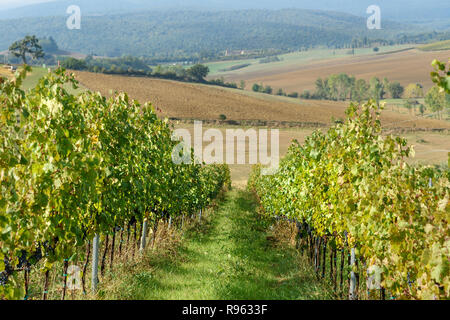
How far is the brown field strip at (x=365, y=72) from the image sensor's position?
126 meters

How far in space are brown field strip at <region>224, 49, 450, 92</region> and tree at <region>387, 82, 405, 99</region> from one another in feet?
6.04

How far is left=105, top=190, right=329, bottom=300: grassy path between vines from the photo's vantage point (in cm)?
748

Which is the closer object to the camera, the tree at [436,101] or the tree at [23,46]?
the tree at [436,101]

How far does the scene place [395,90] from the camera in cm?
12044

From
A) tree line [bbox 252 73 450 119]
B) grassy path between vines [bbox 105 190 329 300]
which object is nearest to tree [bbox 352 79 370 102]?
tree line [bbox 252 73 450 119]

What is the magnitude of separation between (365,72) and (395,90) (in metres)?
22.9

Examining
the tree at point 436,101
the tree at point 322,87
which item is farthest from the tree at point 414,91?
the tree at point 322,87

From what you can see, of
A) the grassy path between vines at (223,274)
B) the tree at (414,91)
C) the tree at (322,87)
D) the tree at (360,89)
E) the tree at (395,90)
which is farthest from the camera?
the tree at (322,87)

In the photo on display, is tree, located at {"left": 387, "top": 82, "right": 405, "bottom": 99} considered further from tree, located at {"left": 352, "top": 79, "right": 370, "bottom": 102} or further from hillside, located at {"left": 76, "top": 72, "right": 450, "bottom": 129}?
hillside, located at {"left": 76, "top": 72, "right": 450, "bottom": 129}

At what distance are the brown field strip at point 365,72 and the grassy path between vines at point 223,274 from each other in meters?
118

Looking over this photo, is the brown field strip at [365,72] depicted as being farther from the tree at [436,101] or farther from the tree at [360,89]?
the tree at [436,101]
